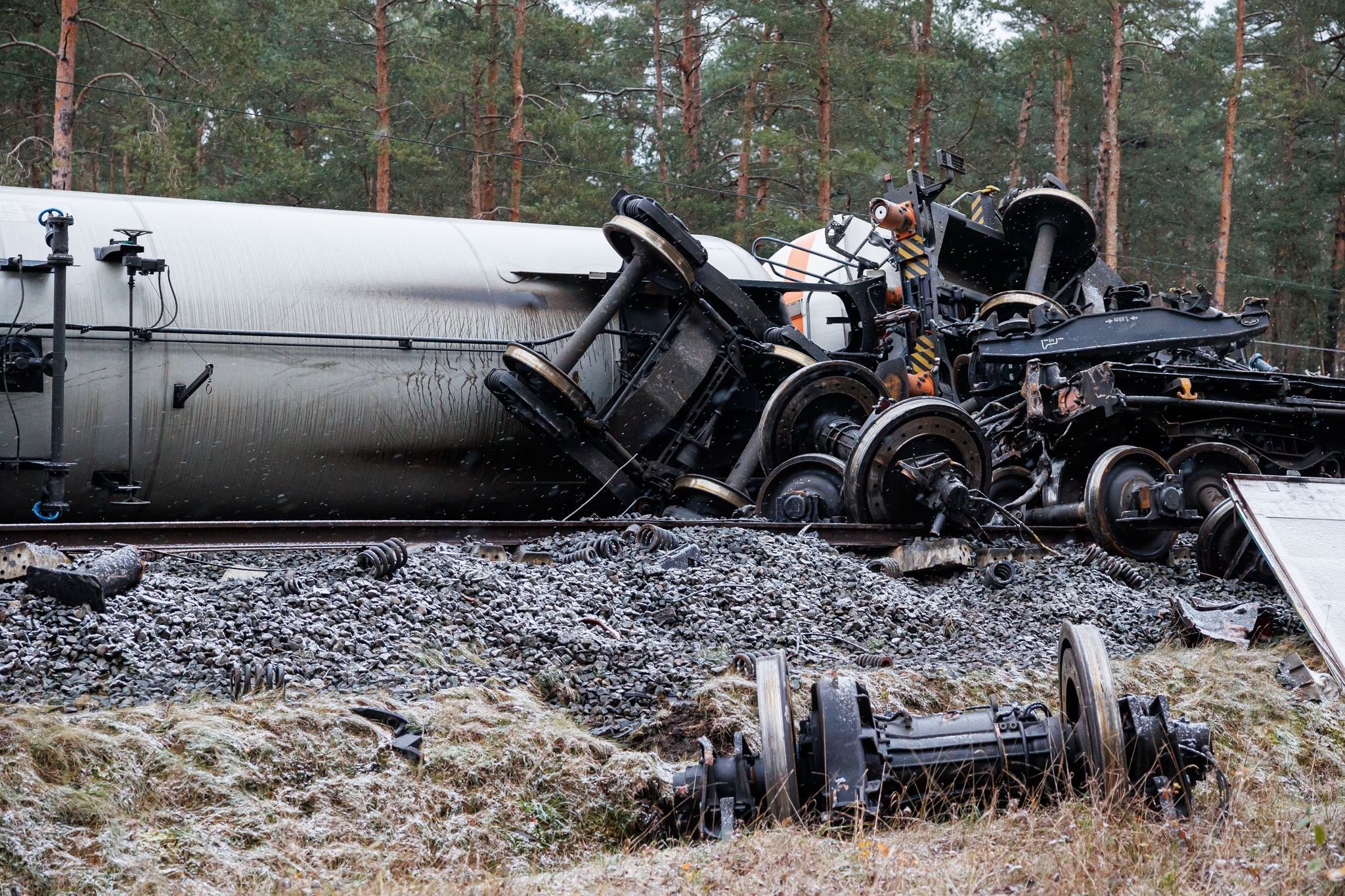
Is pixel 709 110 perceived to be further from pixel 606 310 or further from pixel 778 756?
pixel 778 756

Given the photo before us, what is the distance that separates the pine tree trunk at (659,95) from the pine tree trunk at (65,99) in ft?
31.8

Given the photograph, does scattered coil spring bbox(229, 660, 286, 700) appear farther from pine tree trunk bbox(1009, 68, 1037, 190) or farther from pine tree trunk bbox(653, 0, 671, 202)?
pine tree trunk bbox(1009, 68, 1037, 190)

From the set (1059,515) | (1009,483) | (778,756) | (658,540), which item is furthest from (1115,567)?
(778,756)

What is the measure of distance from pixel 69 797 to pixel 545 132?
738 inches

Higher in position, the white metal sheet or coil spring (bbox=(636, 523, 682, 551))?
the white metal sheet

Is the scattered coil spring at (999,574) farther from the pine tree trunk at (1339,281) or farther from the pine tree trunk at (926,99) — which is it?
the pine tree trunk at (1339,281)

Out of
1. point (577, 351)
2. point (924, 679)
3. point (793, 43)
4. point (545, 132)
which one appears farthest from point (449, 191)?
point (924, 679)

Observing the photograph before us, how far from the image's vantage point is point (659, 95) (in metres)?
24.7

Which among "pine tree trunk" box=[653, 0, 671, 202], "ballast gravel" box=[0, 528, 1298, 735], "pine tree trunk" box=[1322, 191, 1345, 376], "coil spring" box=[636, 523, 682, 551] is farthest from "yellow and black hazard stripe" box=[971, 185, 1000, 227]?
"pine tree trunk" box=[1322, 191, 1345, 376]

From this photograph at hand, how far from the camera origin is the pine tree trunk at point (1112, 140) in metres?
23.7

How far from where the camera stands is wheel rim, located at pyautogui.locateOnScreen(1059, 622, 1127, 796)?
3.83m

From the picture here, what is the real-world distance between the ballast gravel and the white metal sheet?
1.14 m

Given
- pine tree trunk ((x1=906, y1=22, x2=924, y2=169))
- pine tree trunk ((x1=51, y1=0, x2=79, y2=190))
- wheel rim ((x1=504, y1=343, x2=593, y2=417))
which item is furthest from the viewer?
pine tree trunk ((x1=906, y1=22, x2=924, y2=169))

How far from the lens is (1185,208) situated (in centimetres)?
3019
